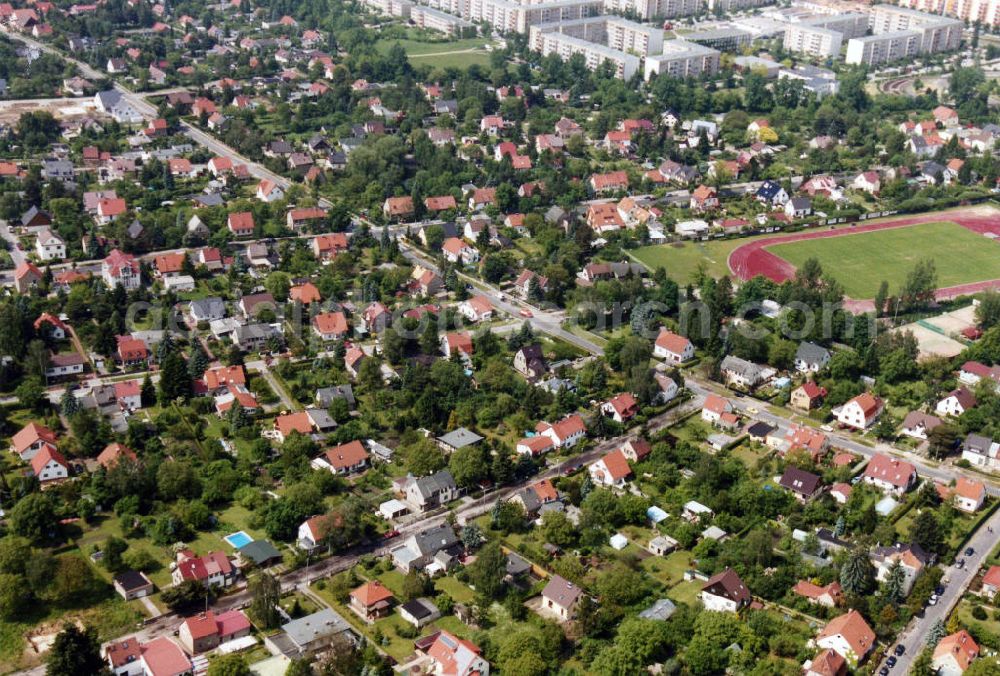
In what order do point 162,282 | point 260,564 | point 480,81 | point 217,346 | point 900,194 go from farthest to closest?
point 480,81 → point 900,194 → point 162,282 → point 217,346 → point 260,564

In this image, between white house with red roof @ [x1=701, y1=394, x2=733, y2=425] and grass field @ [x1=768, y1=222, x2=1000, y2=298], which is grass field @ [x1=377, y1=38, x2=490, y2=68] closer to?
grass field @ [x1=768, y1=222, x2=1000, y2=298]

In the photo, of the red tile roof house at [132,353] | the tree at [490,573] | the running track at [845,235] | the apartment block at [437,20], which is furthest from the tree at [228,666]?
the apartment block at [437,20]

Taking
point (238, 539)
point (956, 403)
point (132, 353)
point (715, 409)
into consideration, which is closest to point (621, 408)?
point (715, 409)

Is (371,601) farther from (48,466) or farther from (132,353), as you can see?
(132,353)

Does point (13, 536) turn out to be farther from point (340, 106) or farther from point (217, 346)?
point (340, 106)

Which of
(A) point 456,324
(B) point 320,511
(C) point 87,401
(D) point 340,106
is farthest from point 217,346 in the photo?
(D) point 340,106

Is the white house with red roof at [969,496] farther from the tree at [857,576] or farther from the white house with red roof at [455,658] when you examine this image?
the white house with red roof at [455,658]
